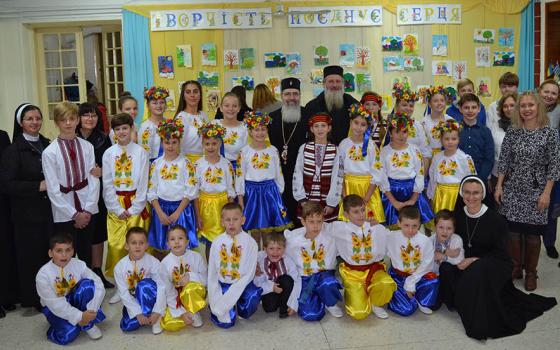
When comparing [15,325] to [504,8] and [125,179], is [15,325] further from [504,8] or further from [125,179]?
[504,8]

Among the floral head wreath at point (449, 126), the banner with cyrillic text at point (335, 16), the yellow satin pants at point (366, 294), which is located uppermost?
the banner with cyrillic text at point (335, 16)

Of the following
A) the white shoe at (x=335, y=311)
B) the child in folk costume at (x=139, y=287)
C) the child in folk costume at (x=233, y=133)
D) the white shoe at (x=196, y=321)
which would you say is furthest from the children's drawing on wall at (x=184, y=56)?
the white shoe at (x=335, y=311)

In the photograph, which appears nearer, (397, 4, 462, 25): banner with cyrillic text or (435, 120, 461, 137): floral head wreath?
(435, 120, 461, 137): floral head wreath

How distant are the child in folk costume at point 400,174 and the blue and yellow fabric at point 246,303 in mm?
1375

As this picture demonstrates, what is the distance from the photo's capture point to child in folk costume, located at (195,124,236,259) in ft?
13.3

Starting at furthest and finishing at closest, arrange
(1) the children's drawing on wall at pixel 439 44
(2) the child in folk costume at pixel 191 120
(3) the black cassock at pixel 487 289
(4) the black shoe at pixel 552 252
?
(1) the children's drawing on wall at pixel 439 44 < (4) the black shoe at pixel 552 252 < (2) the child in folk costume at pixel 191 120 < (3) the black cassock at pixel 487 289

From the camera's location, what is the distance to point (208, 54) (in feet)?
25.2

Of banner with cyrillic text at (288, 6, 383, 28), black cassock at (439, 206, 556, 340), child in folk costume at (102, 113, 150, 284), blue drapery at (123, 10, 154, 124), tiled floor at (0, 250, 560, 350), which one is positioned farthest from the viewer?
banner with cyrillic text at (288, 6, 383, 28)

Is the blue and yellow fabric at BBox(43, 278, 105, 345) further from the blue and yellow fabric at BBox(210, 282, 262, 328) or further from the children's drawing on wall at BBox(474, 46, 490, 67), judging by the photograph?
the children's drawing on wall at BBox(474, 46, 490, 67)

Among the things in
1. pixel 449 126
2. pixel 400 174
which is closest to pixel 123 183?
pixel 400 174

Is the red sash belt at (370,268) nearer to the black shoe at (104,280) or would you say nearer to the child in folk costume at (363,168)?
the child in folk costume at (363,168)

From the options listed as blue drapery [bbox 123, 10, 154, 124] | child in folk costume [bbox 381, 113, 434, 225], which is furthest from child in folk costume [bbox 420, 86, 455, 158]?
blue drapery [bbox 123, 10, 154, 124]

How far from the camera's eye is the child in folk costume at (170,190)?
3.94 meters

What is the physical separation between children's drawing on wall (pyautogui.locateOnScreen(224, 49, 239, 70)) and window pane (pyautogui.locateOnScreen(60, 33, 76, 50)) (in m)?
2.50
